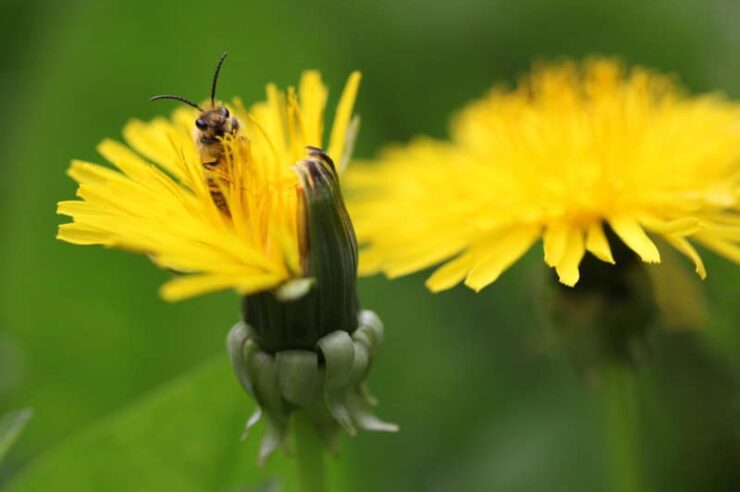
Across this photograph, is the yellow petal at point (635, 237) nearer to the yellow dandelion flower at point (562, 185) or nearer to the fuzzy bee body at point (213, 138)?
the yellow dandelion flower at point (562, 185)

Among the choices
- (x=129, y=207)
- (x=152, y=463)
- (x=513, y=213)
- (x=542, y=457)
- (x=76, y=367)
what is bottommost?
(x=542, y=457)

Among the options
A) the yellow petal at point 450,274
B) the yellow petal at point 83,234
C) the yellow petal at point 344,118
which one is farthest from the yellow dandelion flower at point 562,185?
the yellow petal at point 83,234

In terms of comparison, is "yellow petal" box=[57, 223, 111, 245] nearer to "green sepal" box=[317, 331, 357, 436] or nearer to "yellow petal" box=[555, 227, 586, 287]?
"green sepal" box=[317, 331, 357, 436]

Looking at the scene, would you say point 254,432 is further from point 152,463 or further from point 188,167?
point 188,167

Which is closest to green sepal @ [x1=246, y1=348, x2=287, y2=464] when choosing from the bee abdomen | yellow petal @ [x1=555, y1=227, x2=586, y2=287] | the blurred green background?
the bee abdomen

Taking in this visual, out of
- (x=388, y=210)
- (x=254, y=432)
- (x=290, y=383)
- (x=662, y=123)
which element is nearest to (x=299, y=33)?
(x=388, y=210)

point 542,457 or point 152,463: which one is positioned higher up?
point 152,463

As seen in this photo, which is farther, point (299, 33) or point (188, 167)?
point (299, 33)

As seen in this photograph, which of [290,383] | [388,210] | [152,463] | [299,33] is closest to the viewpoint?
[290,383]
